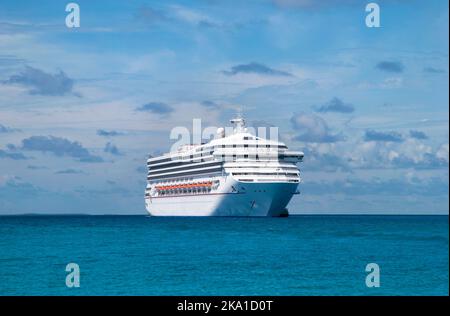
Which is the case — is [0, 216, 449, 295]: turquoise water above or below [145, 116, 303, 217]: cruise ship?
below

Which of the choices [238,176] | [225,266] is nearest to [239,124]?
[238,176]

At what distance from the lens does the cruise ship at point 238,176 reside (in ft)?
295

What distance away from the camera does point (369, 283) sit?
122ft

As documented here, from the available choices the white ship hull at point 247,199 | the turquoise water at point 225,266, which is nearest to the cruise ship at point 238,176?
the white ship hull at point 247,199

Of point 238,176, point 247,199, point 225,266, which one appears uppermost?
point 238,176

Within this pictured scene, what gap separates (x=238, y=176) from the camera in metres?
90.4

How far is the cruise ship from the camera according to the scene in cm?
8994

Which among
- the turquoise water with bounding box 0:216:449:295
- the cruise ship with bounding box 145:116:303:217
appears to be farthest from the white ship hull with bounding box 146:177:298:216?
the turquoise water with bounding box 0:216:449:295

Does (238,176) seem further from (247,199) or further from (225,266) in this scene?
(225,266)

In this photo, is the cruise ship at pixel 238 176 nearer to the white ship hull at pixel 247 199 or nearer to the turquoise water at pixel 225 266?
the white ship hull at pixel 247 199

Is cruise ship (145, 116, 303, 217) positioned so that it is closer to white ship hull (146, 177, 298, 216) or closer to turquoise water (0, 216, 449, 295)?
white ship hull (146, 177, 298, 216)

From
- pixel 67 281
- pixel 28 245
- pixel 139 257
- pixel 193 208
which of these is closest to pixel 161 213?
pixel 193 208
